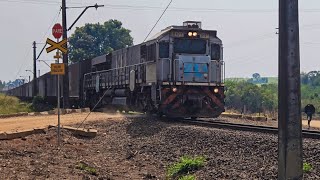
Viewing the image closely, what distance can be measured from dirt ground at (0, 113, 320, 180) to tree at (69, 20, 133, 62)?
66.4 m

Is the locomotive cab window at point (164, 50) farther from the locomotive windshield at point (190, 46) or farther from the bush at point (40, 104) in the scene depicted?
the bush at point (40, 104)

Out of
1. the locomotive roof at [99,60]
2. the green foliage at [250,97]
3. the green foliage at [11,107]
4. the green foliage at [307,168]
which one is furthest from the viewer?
the green foliage at [250,97]

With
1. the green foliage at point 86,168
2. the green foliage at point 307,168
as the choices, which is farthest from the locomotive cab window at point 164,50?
the green foliage at point 307,168

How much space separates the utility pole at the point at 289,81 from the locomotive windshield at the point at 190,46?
12.6 metres

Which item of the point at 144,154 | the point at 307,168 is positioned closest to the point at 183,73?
the point at 144,154

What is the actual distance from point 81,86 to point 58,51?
66.4ft

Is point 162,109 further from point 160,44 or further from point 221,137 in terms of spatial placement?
point 221,137

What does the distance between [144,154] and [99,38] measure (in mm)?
73001

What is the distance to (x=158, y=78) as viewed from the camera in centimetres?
1844

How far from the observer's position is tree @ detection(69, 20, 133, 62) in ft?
267

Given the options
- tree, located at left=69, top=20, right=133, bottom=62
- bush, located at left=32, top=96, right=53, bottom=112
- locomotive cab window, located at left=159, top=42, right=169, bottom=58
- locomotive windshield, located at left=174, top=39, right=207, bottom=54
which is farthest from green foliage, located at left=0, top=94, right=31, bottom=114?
tree, located at left=69, top=20, right=133, bottom=62

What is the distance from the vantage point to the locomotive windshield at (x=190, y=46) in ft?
61.7

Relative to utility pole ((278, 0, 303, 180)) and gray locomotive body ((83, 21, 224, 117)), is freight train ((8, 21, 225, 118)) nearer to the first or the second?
gray locomotive body ((83, 21, 224, 117))

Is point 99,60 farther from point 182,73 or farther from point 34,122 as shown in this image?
point 182,73
